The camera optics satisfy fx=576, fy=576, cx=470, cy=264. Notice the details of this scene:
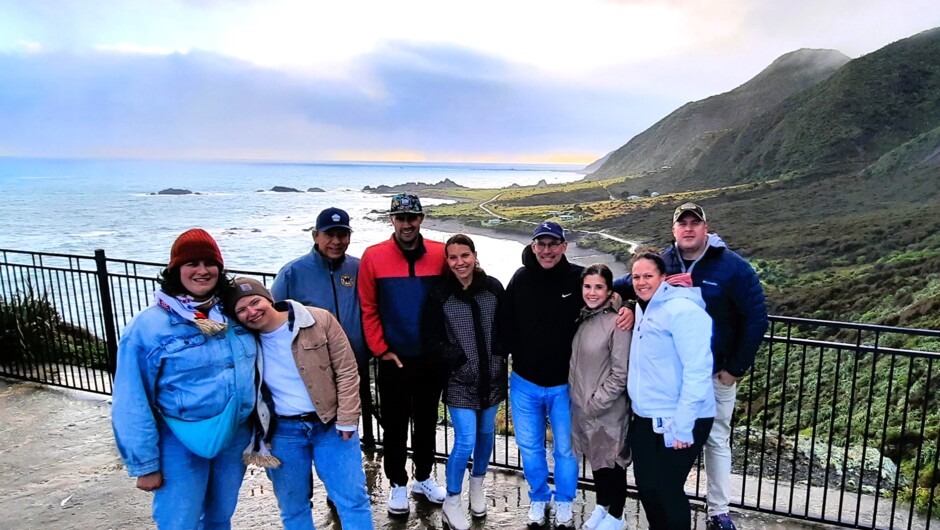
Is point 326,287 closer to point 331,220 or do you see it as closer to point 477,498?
point 331,220

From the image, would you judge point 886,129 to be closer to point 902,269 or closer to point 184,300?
point 902,269

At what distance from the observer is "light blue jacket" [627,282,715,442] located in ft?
9.57

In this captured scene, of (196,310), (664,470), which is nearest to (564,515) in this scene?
(664,470)

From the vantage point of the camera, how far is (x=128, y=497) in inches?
168

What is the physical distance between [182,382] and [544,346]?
199 centimetres

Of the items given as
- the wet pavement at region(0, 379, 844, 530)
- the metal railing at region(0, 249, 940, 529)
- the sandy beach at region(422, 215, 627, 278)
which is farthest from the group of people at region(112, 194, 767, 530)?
the sandy beach at region(422, 215, 627, 278)

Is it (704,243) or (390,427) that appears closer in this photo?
(704,243)

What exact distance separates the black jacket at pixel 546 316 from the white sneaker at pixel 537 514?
2.82 feet

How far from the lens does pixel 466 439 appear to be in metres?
3.74

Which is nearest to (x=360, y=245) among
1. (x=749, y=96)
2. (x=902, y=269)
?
(x=902, y=269)

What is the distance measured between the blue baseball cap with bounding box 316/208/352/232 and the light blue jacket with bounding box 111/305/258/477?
1.06 metres

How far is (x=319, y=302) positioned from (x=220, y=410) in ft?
3.71

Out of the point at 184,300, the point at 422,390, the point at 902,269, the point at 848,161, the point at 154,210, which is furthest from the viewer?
the point at 154,210

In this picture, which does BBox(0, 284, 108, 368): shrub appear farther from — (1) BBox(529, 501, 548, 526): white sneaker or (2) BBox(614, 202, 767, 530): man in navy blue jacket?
(2) BBox(614, 202, 767, 530): man in navy blue jacket
